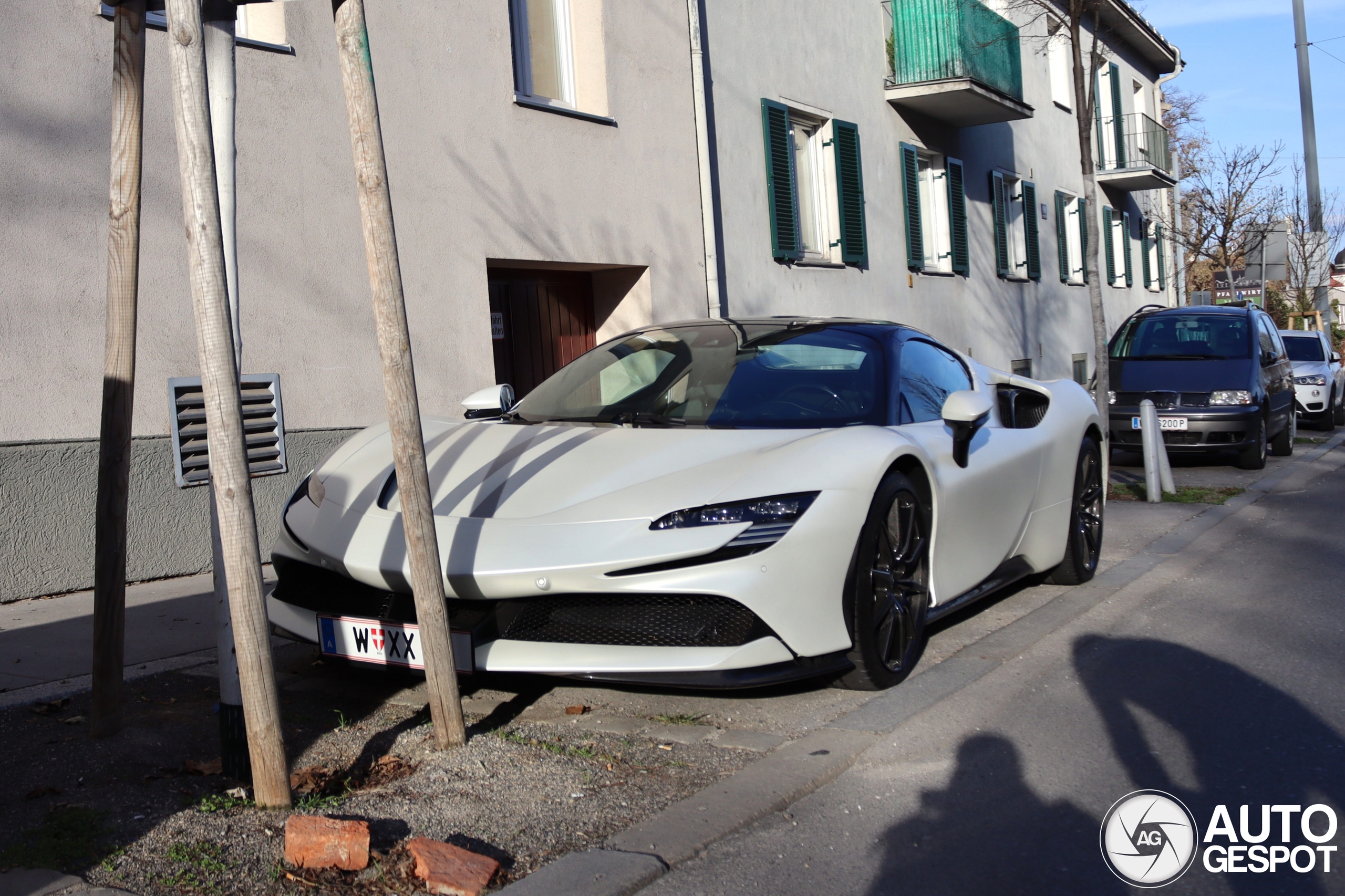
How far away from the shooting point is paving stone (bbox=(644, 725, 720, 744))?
3861 millimetres

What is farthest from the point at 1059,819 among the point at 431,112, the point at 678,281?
the point at 678,281

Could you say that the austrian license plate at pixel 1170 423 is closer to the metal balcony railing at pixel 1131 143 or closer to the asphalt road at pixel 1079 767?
the asphalt road at pixel 1079 767

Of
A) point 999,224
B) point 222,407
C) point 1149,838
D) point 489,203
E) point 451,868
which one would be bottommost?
point 1149,838

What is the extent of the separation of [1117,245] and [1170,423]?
50.6 ft

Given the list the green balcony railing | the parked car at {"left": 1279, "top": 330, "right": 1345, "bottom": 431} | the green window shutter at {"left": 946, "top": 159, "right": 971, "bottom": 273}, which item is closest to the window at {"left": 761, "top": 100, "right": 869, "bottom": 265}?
the green balcony railing

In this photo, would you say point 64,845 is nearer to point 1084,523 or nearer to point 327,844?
point 327,844

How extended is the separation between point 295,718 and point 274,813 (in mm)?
930

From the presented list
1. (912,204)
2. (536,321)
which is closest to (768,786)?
(536,321)

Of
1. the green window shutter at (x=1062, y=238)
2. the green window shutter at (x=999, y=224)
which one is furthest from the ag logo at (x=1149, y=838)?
the green window shutter at (x=1062, y=238)

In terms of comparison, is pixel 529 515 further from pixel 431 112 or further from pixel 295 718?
pixel 431 112

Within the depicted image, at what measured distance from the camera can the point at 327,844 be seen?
283cm

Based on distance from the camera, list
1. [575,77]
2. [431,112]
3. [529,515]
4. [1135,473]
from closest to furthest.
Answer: [529,515] → [431,112] → [575,77] → [1135,473]

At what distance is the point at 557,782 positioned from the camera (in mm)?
3436

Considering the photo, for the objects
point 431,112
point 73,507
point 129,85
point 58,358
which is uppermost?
point 431,112
